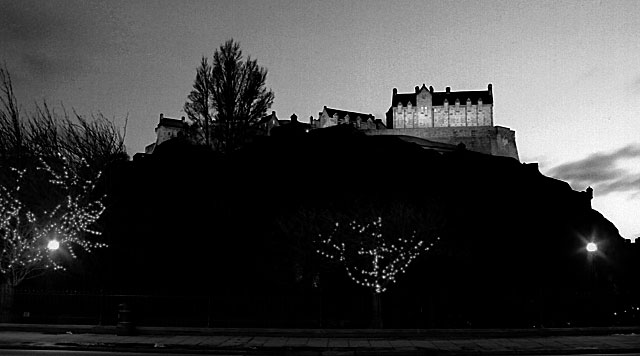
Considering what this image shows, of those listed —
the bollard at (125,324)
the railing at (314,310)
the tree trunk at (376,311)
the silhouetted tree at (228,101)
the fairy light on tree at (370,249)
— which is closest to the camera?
the bollard at (125,324)

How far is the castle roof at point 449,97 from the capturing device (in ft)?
429

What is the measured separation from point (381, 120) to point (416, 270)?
96.5 metres

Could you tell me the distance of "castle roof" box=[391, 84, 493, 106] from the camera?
429ft

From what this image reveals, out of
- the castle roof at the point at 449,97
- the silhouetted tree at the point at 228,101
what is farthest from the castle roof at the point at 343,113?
the silhouetted tree at the point at 228,101

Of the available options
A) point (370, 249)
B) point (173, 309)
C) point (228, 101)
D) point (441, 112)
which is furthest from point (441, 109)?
point (173, 309)

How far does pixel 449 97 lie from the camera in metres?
131

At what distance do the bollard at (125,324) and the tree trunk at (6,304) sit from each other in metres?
7.09

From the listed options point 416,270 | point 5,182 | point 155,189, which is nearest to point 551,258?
point 416,270

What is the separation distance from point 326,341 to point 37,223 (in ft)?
59.8

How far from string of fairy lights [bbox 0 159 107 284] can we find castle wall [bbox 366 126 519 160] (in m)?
82.0

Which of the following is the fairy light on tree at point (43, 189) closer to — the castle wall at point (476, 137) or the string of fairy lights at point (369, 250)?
the string of fairy lights at point (369, 250)

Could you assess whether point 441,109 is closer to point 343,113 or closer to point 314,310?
point 343,113

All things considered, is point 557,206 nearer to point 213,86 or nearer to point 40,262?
point 213,86

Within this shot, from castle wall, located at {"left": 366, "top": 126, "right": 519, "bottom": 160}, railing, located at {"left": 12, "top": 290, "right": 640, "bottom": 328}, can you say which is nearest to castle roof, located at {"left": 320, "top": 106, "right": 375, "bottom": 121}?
castle wall, located at {"left": 366, "top": 126, "right": 519, "bottom": 160}
